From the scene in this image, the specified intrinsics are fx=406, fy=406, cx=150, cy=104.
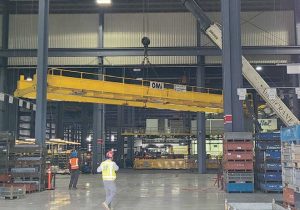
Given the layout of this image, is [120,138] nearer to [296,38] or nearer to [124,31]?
[124,31]

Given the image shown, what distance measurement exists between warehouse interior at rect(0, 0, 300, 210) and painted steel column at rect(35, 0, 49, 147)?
0.06 m

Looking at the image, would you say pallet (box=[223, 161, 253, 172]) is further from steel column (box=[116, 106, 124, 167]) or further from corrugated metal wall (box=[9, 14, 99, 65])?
steel column (box=[116, 106, 124, 167])

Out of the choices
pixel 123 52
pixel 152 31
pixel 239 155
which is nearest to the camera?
pixel 239 155

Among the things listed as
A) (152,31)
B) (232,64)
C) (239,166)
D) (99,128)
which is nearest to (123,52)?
(152,31)

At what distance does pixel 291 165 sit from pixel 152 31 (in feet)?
79.8

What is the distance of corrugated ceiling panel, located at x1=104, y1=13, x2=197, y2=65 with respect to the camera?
3256 cm

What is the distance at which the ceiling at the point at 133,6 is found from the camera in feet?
104

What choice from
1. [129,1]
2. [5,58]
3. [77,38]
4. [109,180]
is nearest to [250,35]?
[129,1]

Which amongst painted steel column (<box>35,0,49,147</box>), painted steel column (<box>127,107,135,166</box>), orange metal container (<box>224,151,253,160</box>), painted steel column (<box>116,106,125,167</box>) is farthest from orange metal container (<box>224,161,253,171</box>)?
painted steel column (<box>127,107,135,166</box>)

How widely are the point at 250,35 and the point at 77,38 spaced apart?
13807 millimetres

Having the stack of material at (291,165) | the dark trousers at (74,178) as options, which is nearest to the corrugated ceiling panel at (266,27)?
the dark trousers at (74,178)

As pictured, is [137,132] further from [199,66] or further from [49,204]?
[49,204]

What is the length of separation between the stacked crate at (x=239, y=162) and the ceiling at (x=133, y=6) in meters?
16.9

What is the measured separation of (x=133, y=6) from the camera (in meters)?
32.9
